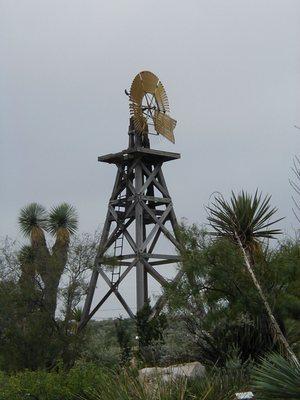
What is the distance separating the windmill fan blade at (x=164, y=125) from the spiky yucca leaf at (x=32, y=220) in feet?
22.7

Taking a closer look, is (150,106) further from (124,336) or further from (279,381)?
(279,381)

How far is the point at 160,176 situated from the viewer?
29.6 metres

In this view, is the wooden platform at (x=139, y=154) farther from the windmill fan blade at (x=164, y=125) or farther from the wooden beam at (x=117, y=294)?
the wooden beam at (x=117, y=294)

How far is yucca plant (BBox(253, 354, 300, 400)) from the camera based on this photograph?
8.64 metres

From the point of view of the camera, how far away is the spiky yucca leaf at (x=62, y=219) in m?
32.9

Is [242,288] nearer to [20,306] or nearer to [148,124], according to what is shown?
[20,306]

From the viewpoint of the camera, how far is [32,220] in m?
33.1

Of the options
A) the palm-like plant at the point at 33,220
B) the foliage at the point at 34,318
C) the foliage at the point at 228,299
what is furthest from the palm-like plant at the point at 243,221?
the palm-like plant at the point at 33,220

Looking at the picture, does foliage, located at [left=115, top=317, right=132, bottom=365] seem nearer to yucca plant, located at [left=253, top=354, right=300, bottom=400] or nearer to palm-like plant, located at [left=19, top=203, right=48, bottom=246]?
palm-like plant, located at [left=19, top=203, right=48, bottom=246]

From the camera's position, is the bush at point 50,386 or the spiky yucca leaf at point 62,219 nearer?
the bush at point 50,386

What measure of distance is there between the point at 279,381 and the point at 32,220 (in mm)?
25271

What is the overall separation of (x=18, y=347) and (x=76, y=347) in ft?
5.70

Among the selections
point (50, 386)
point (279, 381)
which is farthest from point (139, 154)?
point (279, 381)

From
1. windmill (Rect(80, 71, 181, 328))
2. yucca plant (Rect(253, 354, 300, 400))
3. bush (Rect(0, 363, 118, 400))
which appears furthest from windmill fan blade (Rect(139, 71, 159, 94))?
yucca plant (Rect(253, 354, 300, 400))
